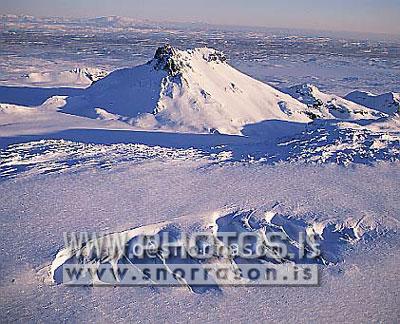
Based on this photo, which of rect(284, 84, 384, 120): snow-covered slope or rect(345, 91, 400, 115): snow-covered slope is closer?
rect(284, 84, 384, 120): snow-covered slope

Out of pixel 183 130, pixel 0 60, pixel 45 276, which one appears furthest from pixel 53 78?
pixel 45 276

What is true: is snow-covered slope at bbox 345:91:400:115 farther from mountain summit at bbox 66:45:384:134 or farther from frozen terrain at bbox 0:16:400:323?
frozen terrain at bbox 0:16:400:323

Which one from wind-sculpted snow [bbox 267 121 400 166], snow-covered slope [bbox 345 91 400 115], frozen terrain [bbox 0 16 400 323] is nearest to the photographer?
frozen terrain [bbox 0 16 400 323]

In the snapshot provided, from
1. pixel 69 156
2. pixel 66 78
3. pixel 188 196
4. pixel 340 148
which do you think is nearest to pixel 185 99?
pixel 69 156

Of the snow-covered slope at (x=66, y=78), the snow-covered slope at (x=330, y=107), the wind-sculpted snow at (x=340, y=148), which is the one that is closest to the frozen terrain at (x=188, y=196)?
the wind-sculpted snow at (x=340, y=148)

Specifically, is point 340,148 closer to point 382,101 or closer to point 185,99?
point 185,99

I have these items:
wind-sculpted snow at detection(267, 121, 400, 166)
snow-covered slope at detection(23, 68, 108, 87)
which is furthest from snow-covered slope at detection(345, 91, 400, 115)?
snow-covered slope at detection(23, 68, 108, 87)
